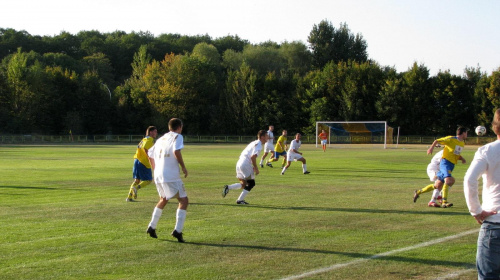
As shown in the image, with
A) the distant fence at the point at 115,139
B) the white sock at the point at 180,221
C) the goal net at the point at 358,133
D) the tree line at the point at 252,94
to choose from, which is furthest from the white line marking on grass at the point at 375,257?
the tree line at the point at 252,94

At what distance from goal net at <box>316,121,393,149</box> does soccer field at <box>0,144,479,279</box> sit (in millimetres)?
42107

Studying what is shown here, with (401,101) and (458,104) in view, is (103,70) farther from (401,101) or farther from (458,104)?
(458,104)

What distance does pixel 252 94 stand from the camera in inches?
2781

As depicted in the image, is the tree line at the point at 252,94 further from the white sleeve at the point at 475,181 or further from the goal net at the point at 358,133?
the white sleeve at the point at 475,181

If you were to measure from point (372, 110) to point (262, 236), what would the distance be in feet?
194

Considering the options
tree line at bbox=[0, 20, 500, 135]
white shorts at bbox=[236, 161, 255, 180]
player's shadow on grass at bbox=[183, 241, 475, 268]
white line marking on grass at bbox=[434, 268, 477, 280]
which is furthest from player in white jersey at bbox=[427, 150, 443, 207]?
tree line at bbox=[0, 20, 500, 135]

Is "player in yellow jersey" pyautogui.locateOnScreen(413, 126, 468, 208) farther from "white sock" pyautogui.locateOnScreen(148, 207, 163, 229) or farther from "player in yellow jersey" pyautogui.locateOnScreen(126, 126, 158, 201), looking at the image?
"player in yellow jersey" pyautogui.locateOnScreen(126, 126, 158, 201)

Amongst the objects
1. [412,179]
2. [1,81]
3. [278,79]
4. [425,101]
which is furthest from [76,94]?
[412,179]

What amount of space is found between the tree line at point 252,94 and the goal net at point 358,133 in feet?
20.1

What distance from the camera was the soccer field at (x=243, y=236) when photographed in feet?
21.4

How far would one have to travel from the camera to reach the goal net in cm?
5697

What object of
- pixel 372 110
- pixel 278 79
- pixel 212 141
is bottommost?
pixel 212 141

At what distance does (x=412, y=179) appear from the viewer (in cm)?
1883

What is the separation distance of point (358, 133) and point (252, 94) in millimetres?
18056
